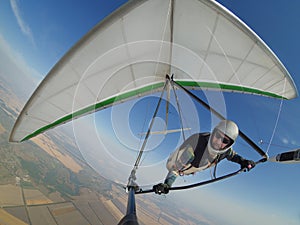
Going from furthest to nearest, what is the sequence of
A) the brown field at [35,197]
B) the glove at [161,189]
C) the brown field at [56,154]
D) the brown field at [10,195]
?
the brown field at [56,154]
the brown field at [35,197]
the brown field at [10,195]
the glove at [161,189]

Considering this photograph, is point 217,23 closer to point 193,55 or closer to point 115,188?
point 193,55

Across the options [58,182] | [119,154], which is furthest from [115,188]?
[119,154]

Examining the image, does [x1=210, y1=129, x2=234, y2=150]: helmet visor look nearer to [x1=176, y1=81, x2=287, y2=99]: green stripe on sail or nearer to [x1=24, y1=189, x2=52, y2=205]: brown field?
[x1=176, y1=81, x2=287, y2=99]: green stripe on sail

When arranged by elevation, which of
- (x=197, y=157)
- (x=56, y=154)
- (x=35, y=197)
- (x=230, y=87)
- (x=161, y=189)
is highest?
(x=230, y=87)

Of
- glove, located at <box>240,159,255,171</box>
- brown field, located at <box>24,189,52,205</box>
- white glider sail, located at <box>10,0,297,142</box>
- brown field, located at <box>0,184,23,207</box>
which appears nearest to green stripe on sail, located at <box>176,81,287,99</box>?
white glider sail, located at <box>10,0,297,142</box>

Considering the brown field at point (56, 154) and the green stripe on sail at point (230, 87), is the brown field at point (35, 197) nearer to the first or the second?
the brown field at point (56, 154)

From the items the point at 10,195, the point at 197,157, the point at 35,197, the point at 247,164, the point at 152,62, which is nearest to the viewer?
the point at 247,164

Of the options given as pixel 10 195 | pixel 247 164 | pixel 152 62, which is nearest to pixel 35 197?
pixel 10 195

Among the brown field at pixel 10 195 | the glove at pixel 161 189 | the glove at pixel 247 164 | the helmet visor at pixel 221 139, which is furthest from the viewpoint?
the brown field at pixel 10 195

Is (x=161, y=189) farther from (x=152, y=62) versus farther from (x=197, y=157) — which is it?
(x=152, y=62)

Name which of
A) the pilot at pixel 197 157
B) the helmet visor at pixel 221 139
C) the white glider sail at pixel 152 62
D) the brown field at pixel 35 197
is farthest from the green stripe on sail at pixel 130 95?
the brown field at pixel 35 197
